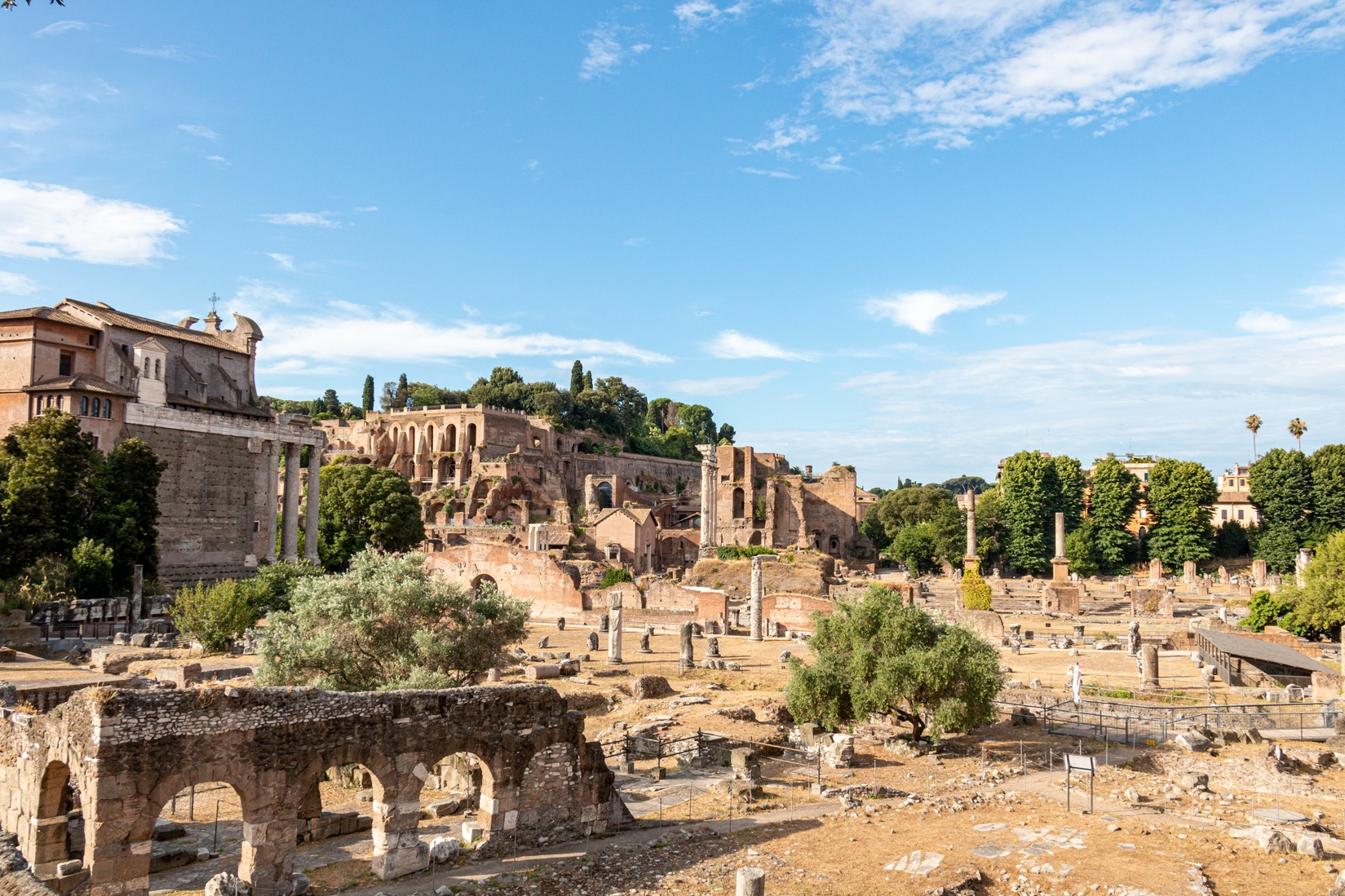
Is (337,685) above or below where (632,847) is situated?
above

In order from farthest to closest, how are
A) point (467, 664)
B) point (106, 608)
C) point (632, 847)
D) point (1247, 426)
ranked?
point (1247, 426)
point (106, 608)
point (467, 664)
point (632, 847)

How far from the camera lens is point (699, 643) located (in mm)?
37125

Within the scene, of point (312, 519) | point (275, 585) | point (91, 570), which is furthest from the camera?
point (312, 519)

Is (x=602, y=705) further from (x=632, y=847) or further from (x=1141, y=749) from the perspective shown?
(x=1141, y=749)

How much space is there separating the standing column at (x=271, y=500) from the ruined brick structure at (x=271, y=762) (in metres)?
35.3

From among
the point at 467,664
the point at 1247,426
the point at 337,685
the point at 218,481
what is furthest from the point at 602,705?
the point at 1247,426

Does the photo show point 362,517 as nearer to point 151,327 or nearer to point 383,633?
point 151,327

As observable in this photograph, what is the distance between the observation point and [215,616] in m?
29.5

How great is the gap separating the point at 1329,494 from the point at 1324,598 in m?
37.7

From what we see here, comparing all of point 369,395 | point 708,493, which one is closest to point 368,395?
point 369,395

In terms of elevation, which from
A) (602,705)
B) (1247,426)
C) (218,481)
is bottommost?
(602,705)

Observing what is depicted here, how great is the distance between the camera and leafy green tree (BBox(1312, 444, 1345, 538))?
207ft

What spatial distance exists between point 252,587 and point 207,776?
22.9 metres


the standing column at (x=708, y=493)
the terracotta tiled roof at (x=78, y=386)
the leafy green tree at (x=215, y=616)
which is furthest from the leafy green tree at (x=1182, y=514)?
the terracotta tiled roof at (x=78, y=386)
